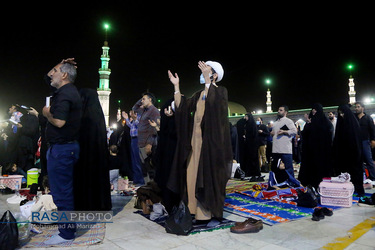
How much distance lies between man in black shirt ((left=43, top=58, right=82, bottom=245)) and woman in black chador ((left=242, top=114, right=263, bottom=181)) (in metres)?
5.67

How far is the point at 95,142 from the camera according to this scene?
344cm

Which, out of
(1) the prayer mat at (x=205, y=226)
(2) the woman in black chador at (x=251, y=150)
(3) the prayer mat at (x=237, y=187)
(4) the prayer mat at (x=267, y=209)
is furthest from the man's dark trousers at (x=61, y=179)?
(2) the woman in black chador at (x=251, y=150)

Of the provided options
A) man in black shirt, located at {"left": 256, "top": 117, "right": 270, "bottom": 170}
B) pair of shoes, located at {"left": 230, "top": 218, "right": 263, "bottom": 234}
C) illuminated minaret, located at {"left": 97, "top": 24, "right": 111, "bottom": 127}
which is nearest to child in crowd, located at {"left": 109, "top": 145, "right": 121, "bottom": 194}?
pair of shoes, located at {"left": 230, "top": 218, "right": 263, "bottom": 234}

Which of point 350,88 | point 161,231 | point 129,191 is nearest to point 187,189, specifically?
point 161,231

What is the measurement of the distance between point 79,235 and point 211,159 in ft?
5.40

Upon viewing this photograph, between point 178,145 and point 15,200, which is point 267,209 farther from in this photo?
point 15,200

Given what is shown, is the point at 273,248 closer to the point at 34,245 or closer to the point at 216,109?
the point at 216,109

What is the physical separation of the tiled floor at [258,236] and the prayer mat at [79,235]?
92 millimetres

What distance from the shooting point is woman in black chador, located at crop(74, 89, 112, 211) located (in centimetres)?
335

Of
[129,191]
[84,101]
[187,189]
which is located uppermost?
[84,101]

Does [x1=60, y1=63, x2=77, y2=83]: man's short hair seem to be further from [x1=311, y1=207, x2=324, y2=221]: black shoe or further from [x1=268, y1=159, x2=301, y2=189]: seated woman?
[x1=268, y1=159, x2=301, y2=189]: seated woman

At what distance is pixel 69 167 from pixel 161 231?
1.22 m

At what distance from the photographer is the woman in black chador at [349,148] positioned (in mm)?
5146

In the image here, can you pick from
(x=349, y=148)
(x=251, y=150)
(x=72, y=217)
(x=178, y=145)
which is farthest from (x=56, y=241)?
(x=251, y=150)
